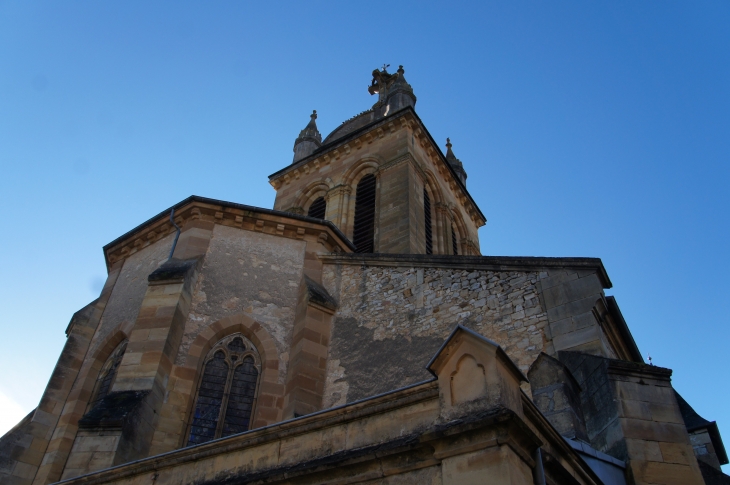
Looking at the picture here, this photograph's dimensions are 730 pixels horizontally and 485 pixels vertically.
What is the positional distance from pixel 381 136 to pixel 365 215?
3.33 meters

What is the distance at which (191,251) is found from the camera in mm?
12039

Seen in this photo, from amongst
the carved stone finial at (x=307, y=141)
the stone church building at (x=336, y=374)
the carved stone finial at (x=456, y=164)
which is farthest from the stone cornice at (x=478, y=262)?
the carved stone finial at (x=456, y=164)

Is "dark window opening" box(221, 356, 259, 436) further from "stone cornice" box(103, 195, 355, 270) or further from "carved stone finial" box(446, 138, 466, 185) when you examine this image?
"carved stone finial" box(446, 138, 466, 185)

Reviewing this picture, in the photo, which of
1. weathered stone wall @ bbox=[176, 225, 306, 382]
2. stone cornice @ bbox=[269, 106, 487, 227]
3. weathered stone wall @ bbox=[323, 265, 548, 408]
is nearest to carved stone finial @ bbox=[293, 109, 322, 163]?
stone cornice @ bbox=[269, 106, 487, 227]

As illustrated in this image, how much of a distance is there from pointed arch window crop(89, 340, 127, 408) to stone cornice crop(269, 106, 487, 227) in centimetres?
1290

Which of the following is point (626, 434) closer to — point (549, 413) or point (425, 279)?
point (549, 413)

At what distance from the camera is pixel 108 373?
1131 centimetres

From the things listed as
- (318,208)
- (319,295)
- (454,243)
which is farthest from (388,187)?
(319,295)

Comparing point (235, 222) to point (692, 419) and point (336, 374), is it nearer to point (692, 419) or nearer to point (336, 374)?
point (336, 374)

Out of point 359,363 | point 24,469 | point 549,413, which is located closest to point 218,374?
point 359,363

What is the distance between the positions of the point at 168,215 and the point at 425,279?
5.61m

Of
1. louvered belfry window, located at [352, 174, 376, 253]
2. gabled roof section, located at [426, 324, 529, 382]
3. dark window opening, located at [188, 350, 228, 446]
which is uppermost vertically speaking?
louvered belfry window, located at [352, 174, 376, 253]

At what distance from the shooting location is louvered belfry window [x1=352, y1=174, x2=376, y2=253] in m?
19.4

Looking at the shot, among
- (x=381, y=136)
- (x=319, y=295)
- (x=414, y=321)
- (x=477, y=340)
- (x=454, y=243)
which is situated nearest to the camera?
(x=477, y=340)
